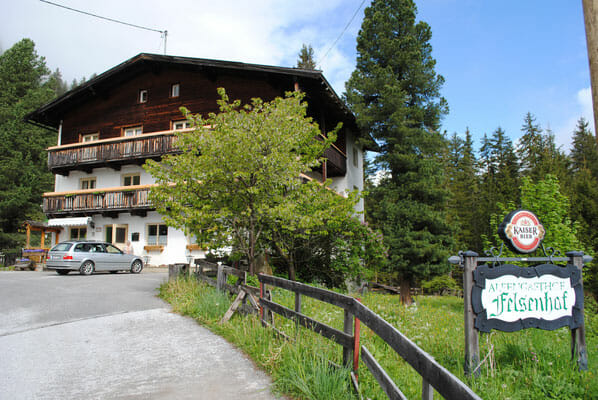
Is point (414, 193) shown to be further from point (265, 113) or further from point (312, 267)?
point (265, 113)

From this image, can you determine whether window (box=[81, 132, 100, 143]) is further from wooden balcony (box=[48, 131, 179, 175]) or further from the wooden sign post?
the wooden sign post

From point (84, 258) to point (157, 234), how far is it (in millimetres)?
6333

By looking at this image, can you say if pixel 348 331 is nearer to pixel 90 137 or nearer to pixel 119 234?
pixel 119 234

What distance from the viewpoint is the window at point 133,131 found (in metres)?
26.2

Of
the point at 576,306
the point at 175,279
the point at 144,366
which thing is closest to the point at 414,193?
the point at 175,279

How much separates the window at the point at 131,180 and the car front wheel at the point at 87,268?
8508 millimetres

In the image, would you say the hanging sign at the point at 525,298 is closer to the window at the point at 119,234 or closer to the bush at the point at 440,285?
the window at the point at 119,234

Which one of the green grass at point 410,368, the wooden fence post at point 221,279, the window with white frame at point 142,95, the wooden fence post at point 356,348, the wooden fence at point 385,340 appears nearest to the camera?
the wooden fence at point 385,340

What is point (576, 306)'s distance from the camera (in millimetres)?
5062

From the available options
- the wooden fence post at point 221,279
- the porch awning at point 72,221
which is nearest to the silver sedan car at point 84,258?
the porch awning at point 72,221

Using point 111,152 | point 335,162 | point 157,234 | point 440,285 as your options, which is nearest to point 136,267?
point 157,234

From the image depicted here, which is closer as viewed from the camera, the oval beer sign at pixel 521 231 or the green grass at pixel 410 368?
the green grass at pixel 410 368

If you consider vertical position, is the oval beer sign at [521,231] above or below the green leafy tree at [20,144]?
below

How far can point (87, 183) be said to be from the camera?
2788cm
